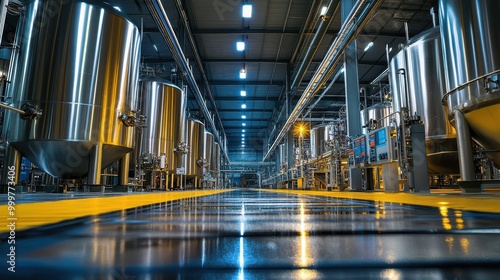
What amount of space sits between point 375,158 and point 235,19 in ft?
20.6

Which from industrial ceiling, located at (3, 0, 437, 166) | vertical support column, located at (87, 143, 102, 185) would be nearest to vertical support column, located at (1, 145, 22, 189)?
vertical support column, located at (87, 143, 102, 185)

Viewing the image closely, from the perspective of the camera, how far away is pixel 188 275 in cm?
36

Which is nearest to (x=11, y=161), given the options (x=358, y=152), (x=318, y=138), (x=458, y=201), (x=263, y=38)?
(x=458, y=201)

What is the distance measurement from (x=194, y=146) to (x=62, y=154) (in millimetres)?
7205

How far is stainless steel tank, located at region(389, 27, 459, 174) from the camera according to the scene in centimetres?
481

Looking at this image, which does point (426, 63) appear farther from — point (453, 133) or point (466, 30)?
point (466, 30)

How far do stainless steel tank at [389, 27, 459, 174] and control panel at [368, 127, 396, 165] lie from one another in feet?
1.81

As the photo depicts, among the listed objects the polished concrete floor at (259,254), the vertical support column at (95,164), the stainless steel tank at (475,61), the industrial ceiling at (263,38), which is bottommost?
the polished concrete floor at (259,254)

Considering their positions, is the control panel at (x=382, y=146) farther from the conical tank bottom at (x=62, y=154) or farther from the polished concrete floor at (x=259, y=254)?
the polished concrete floor at (x=259, y=254)

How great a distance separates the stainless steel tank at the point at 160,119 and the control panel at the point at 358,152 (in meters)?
4.28

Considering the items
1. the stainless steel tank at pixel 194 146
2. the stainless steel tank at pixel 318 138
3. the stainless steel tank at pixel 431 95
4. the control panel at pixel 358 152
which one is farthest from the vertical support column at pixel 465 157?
the stainless steel tank at pixel 318 138

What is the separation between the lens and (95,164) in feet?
13.1

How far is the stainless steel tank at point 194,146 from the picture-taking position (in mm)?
10529

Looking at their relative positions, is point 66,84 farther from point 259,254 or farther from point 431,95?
point 431,95
